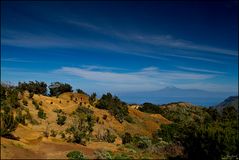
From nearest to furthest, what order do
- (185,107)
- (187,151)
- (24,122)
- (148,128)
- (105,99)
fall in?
(187,151)
(24,122)
(148,128)
(105,99)
(185,107)

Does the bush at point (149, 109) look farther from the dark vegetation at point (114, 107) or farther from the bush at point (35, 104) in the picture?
the bush at point (35, 104)

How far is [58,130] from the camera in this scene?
108 feet

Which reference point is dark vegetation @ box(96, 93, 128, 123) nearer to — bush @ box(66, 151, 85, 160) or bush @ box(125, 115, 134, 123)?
bush @ box(125, 115, 134, 123)

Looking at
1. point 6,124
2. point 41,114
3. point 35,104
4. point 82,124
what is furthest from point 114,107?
point 6,124

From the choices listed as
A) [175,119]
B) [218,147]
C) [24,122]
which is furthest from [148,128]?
[218,147]

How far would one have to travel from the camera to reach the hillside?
20828 millimetres

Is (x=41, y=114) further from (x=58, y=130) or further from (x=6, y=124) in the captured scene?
(x=6, y=124)

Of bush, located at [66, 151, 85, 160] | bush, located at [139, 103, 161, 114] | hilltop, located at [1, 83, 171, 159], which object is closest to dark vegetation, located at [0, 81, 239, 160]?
bush, located at [66, 151, 85, 160]

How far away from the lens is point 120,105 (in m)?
53.3

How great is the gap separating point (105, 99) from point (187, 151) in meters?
33.0

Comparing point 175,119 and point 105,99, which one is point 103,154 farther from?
point 175,119

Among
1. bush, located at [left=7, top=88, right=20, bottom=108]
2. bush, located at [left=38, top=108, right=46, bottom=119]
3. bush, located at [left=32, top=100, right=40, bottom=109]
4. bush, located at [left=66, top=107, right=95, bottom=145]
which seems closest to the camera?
bush, located at [left=66, top=107, right=95, bottom=145]

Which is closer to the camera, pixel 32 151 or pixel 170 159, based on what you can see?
pixel 32 151

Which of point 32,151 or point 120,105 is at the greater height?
point 120,105
